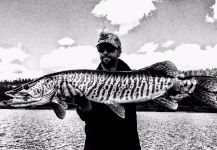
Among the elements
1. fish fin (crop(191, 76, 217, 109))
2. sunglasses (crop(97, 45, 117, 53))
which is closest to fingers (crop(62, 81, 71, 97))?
sunglasses (crop(97, 45, 117, 53))

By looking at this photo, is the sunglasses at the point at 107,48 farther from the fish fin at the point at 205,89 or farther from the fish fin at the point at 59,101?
the fish fin at the point at 205,89

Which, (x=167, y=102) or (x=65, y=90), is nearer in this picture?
(x=167, y=102)

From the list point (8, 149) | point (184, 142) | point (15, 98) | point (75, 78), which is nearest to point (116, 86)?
point (75, 78)

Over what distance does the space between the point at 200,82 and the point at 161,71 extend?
539 millimetres

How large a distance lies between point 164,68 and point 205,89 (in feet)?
2.00

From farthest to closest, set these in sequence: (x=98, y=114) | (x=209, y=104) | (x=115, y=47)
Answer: (x=115, y=47) → (x=98, y=114) → (x=209, y=104)

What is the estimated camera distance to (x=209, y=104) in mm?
3721

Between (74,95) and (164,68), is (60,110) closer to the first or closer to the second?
(74,95)

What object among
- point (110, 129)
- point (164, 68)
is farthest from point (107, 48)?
point (110, 129)

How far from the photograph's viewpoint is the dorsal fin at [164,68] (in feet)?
12.9

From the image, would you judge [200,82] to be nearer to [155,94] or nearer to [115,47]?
[155,94]

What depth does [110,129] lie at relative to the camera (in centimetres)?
422

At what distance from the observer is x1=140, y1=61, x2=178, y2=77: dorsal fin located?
155 inches

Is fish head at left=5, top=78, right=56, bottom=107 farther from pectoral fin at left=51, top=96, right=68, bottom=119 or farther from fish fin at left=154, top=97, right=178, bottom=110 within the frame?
fish fin at left=154, top=97, right=178, bottom=110
